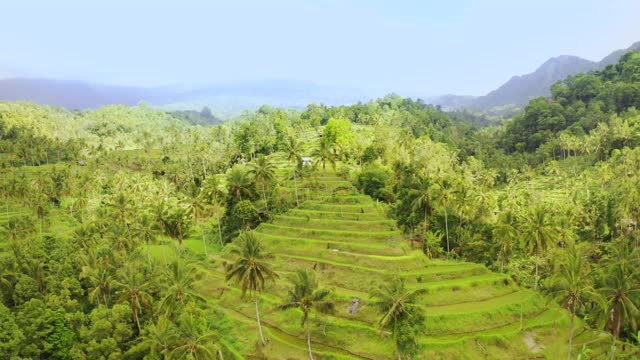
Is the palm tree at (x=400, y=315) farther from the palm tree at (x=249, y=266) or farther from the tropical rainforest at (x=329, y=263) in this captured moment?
the palm tree at (x=249, y=266)

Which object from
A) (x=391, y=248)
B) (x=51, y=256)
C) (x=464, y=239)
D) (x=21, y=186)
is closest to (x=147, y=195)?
(x=21, y=186)

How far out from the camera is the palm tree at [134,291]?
5203 centimetres

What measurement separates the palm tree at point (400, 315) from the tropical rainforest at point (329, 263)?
15 cm

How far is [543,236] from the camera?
197 feet

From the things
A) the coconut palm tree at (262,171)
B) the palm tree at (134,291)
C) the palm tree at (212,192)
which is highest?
the coconut palm tree at (262,171)

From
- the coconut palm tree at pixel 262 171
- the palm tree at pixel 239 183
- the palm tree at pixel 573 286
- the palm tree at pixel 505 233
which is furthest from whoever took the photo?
the palm tree at pixel 239 183

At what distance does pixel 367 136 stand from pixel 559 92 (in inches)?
4847

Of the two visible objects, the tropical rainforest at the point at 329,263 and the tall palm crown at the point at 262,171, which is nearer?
the tropical rainforest at the point at 329,263

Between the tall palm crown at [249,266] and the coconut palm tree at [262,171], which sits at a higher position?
the coconut palm tree at [262,171]

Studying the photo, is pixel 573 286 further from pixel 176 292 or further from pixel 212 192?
pixel 212 192

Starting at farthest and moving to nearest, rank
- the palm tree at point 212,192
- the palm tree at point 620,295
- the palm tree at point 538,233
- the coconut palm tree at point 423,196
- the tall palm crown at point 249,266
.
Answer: the palm tree at point 212,192 < the coconut palm tree at point 423,196 < the palm tree at point 538,233 < the tall palm crown at point 249,266 < the palm tree at point 620,295

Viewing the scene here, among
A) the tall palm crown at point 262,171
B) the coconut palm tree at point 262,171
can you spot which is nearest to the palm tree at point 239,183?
the coconut palm tree at point 262,171

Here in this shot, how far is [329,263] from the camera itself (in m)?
62.4

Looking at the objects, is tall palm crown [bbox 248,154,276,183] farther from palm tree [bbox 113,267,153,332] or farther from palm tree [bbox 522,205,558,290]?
palm tree [bbox 522,205,558,290]
